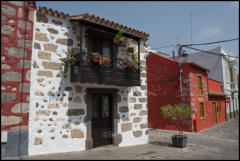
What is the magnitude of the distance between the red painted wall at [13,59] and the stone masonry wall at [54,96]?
222mm

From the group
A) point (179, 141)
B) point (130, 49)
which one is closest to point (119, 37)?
point (130, 49)

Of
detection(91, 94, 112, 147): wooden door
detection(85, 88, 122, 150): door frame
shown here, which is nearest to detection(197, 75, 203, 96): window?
detection(85, 88, 122, 150): door frame

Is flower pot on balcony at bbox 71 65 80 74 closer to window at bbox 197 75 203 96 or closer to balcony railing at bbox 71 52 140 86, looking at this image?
balcony railing at bbox 71 52 140 86

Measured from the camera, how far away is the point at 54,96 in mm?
5469

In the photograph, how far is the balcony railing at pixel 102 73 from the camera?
5.58 metres

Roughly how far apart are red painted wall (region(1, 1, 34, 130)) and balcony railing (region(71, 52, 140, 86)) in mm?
1416

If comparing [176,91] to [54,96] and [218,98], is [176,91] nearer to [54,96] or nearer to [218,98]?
[218,98]

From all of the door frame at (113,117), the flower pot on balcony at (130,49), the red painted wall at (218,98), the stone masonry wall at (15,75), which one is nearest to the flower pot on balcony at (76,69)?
the door frame at (113,117)

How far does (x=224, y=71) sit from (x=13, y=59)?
17441mm

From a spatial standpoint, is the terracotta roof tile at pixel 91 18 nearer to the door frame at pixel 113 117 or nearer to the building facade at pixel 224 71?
the door frame at pixel 113 117

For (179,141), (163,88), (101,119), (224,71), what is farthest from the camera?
(224,71)

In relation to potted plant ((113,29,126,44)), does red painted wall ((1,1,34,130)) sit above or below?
below

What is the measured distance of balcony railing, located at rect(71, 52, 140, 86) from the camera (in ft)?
18.3

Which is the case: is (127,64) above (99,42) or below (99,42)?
below
